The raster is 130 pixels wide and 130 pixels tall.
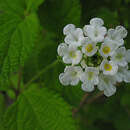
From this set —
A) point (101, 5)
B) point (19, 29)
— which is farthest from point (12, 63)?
point (101, 5)

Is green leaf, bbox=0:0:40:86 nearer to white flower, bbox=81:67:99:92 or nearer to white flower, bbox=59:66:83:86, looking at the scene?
white flower, bbox=59:66:83:86

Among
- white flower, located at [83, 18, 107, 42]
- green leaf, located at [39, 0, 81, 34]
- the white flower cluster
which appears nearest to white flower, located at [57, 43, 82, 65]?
the white flower cluster

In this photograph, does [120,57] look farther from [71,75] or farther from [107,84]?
[71,75]

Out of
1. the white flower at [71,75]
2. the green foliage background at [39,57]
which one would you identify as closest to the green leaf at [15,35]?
the green foliage background at [39,57]

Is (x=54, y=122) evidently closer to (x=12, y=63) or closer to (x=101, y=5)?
(x=12, y=63)

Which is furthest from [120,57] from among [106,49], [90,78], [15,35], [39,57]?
[39,57]
